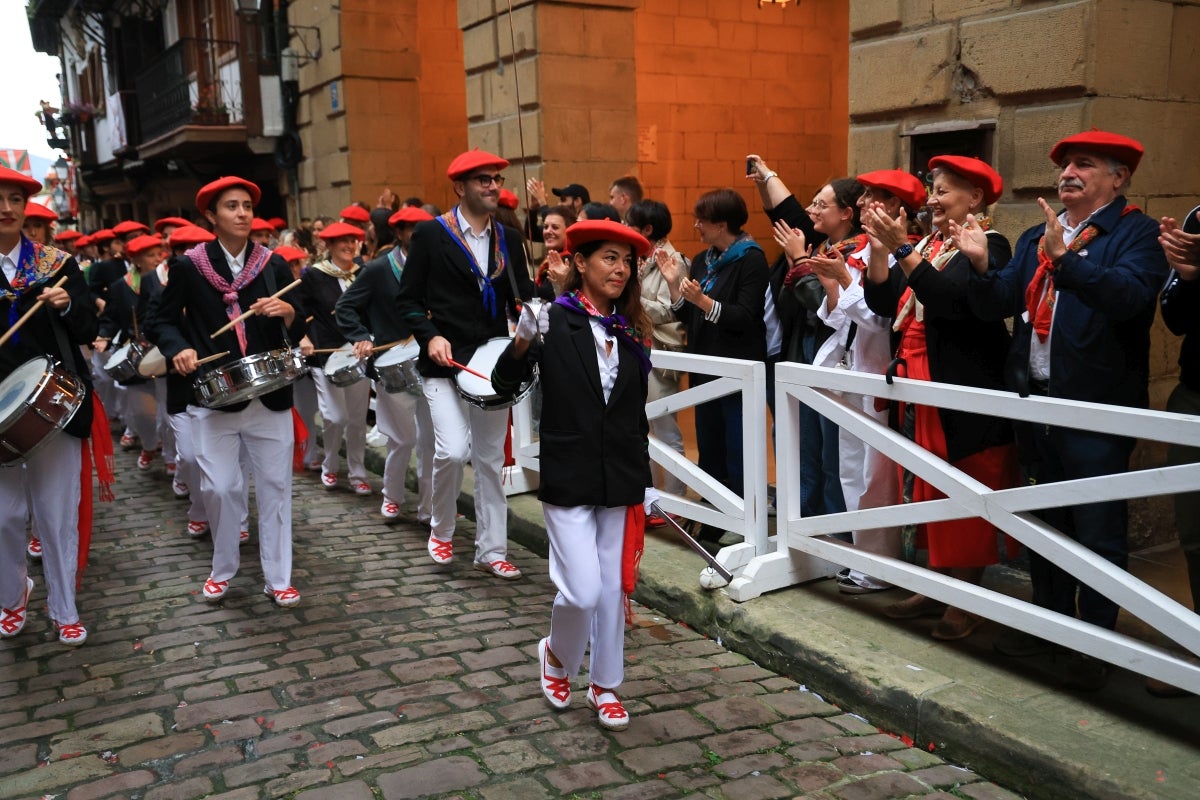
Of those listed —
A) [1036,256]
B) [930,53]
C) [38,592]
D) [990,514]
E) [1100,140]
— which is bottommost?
[38,592]

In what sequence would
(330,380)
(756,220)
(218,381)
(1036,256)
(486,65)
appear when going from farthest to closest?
(756,220)
(486,65)
(330,380)
(218,381)
(1036,256)

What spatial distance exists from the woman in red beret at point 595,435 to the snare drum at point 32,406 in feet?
7.00

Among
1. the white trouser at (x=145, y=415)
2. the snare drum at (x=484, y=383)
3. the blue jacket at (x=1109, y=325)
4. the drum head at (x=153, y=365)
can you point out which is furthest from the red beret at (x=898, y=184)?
the white trouser at (x=145, y=415)

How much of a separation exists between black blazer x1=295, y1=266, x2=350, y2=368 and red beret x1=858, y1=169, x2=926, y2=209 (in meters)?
4.61

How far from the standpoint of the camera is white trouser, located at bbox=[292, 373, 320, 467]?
8.70m

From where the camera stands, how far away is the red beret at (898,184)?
15.8 ft

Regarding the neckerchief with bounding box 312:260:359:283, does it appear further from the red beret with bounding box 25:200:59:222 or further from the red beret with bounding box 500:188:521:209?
the red beret with bounding box 25:200:59:222

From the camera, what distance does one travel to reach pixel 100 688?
4641 millimetres

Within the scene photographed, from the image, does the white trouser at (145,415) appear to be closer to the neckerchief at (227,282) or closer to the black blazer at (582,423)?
the neckerchief at (227,282)

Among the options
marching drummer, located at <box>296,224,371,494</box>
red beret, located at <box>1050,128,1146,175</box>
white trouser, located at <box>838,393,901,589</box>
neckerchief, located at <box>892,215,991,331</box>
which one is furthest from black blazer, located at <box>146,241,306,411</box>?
red beret, located at <box>1050,128,1146,175</box>

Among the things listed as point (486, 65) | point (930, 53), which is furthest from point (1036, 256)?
point (486, 65)

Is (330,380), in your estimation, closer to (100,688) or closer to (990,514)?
(100,688)

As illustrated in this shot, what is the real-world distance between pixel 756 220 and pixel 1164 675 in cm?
1059

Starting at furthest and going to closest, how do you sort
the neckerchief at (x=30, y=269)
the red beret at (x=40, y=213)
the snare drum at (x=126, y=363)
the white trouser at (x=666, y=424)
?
1. the snare drum at (x=126, y=363)
2. the red beret at (x=40, y=213)
3. the white trouser at (x=666, y=424)
4. the neckerchief at (x=30, y=269)
